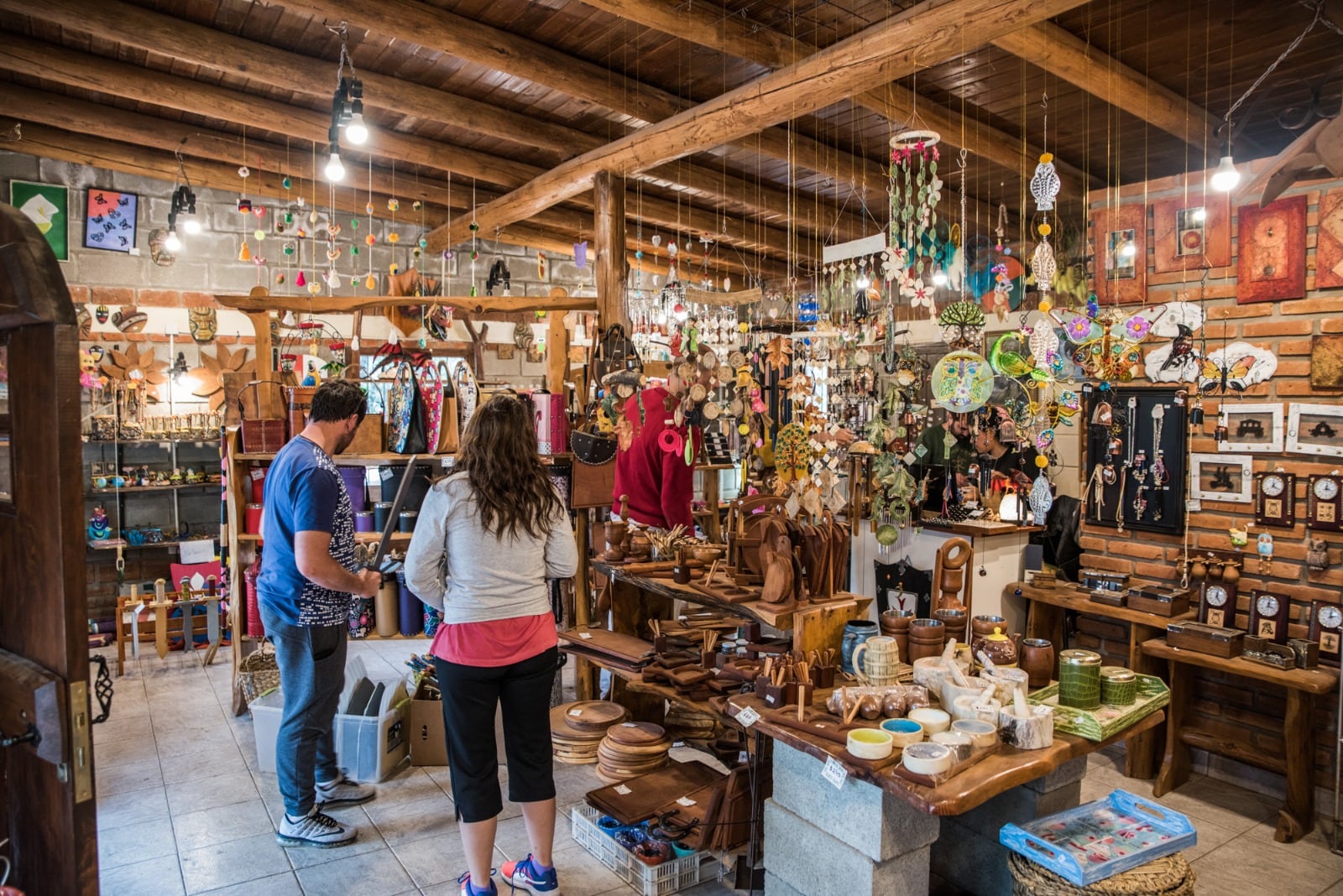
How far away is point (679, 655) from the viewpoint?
3732mm

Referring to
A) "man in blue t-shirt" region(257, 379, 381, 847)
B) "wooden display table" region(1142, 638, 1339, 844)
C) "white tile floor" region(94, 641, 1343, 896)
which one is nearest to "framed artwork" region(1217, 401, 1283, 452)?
"wooden display table" region(1142, 638, 1339, 844)

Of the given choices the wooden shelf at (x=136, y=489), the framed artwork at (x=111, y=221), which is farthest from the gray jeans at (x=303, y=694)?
the framed artwork at (x=111, y=221)

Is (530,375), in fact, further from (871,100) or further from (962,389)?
(962,389)

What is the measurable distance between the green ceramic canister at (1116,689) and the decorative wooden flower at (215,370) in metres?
6.58

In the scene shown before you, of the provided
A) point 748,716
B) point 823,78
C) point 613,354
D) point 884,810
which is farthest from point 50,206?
point 884,810

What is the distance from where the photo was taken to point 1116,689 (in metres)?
2.63

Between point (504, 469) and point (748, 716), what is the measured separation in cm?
108

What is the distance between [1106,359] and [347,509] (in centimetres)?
319

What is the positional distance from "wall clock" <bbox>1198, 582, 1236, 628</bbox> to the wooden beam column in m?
3.43

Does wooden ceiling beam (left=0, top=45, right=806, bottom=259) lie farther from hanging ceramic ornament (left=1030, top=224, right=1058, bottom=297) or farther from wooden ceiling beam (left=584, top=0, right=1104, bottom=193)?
hanging ceramic ornament (left=1030, top=224, right=1058, bottom=297)

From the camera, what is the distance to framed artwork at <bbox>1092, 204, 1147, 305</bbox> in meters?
4.27

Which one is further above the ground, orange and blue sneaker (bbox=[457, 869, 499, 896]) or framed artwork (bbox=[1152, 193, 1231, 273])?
framed artwork (bbox=[1152, 193, 1231, 273])

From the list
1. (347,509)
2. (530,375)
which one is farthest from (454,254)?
(347,509)

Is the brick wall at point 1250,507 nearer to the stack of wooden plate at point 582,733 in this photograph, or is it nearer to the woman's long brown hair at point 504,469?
the stack of wooden plate at point 582,733
